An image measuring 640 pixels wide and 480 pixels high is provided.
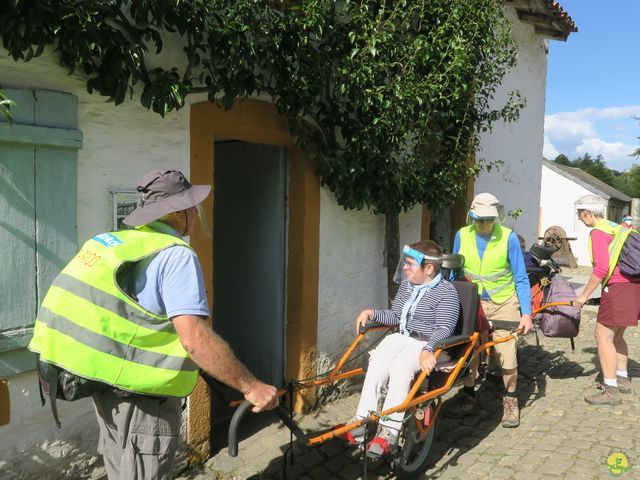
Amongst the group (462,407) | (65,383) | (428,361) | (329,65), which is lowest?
(462,407)

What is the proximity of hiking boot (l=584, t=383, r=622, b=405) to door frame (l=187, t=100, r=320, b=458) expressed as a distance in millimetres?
2608

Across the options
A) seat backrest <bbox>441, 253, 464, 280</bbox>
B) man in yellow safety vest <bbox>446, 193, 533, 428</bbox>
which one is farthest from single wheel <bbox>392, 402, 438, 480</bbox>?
seat backrest <bbox>441, 253, 464, 280</bbox>

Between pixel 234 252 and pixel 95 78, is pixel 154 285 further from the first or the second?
pixel 234 252

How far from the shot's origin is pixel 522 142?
893cm

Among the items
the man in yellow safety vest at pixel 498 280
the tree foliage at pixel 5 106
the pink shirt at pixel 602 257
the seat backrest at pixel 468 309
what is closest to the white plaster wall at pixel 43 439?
the tree foliage at pixel 5 106

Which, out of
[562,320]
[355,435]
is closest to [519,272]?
[562,320]

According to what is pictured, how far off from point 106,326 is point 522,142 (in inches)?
321

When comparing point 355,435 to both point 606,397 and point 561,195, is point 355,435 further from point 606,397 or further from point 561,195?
point 561,195

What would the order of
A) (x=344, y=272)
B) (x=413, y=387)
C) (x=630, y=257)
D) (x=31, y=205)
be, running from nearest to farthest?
(x=31, y=205)
(x=413, y=387)
(x=630, y=257)
(x=344, y=272)

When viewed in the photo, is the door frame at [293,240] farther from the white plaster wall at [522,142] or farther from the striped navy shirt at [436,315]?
the white plaster wall at [522,142]

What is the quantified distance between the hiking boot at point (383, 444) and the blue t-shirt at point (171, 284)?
1695 millimetres

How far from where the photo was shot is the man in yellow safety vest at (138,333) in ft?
6.98

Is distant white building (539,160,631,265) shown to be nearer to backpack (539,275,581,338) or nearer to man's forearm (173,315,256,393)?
backpack (539,275,581,338)

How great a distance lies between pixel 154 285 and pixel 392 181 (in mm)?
3340
